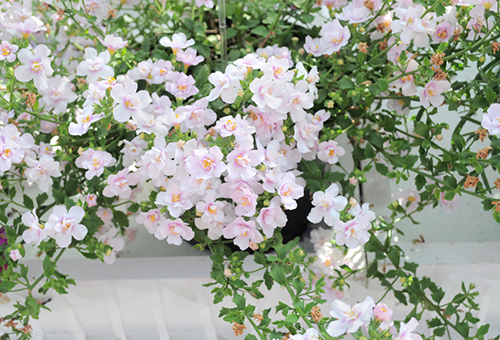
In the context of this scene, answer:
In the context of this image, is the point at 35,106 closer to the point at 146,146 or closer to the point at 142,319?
the point at 146,146

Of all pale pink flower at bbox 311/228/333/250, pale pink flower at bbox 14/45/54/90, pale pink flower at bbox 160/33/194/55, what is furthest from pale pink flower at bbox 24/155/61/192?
pale pink flower at bbox 311/228/333/250

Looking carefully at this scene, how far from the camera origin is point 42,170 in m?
0.70

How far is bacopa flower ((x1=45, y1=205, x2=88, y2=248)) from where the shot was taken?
0.64 m

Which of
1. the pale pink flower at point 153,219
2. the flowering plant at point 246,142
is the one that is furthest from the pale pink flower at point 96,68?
the pale pink flower at point 153,219

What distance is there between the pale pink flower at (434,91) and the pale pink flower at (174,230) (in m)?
0.40

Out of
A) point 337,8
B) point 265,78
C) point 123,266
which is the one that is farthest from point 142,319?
point 337,8

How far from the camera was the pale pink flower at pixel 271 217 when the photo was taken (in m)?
0.61

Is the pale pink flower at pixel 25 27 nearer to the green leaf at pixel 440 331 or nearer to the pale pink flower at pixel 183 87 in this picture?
the pale pink flower at pixel 183 87

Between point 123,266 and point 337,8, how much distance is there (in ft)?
1.97

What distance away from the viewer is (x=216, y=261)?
669 mm

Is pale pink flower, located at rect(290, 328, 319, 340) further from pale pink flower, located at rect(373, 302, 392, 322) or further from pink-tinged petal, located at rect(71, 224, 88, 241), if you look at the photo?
pink-tinged petal, located at rect(71, 224, 88, 241)

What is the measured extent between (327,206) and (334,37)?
0.87ft

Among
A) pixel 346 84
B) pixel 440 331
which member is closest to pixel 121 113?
pixel 346 84

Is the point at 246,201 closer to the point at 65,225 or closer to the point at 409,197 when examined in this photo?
the point at 65,225
